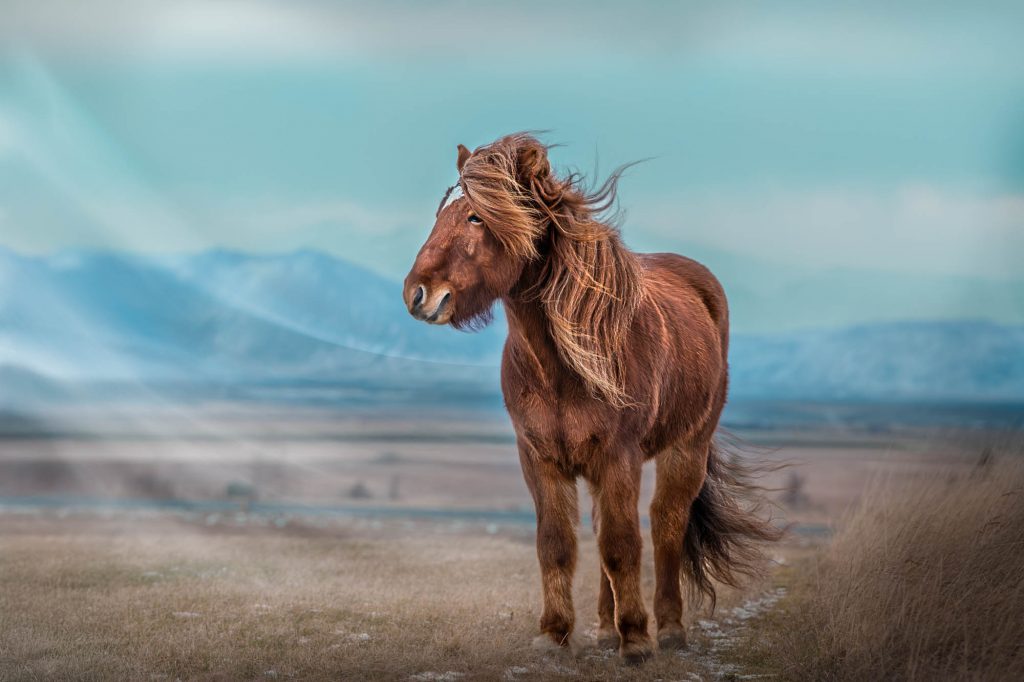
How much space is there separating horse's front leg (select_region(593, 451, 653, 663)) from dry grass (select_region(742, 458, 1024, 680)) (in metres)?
1.00

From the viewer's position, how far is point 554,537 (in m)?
6.25

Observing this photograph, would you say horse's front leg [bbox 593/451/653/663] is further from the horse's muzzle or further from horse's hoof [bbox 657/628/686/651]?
the horse's muzzle

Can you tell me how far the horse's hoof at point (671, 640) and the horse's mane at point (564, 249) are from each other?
1862mm

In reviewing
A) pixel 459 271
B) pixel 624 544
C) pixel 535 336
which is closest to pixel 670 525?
pixel 624 544

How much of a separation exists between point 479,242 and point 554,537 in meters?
1.82

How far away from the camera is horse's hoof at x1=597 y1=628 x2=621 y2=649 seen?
669cm

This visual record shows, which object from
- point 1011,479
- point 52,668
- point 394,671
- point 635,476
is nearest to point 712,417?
point 635,476

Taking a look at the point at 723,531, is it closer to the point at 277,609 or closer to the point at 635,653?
the point at 635,653

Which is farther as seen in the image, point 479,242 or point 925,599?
point 925,599

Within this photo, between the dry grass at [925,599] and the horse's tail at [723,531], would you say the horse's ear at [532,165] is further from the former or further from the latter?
the dry grass at [925,599]

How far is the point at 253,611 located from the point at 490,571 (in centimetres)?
284

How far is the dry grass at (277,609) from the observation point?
21.1 ft

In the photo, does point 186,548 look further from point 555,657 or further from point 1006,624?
point 1006,624

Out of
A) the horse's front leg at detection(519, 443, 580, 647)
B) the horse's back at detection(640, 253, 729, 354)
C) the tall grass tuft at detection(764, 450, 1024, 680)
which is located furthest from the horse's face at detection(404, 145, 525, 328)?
the tall grass tuft at detection(764, 450, 1024, 680)
